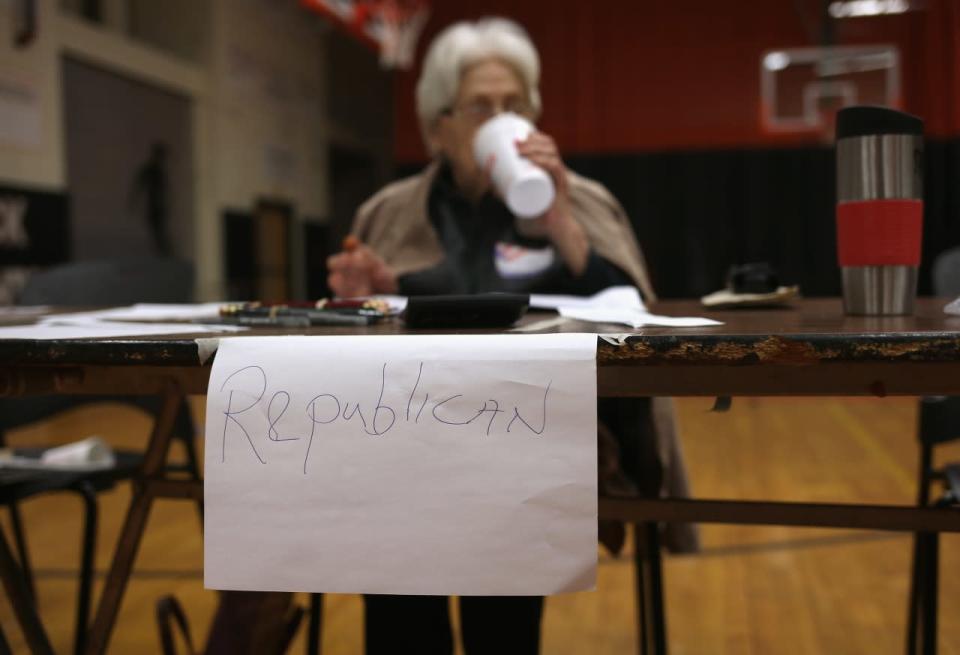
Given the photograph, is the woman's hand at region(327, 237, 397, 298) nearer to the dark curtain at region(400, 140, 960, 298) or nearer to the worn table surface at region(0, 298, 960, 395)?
the worn table surface at region(0, 298, 960, 395)

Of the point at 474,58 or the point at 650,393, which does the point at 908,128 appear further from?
the point at 474,58

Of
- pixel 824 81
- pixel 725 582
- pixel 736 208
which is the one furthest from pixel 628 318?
pixel 736 208

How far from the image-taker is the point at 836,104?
Answer: 23.3ft

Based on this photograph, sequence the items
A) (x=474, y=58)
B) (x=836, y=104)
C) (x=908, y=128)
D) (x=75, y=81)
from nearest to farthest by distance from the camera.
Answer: (x=908, y=128), (x=474, y=58), (x=75, y=81), (x=836, y=104)

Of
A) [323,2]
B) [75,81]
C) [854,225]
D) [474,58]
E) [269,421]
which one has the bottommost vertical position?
[269,421]

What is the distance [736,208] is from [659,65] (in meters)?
1.41

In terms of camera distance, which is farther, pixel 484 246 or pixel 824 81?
pixel 824 81

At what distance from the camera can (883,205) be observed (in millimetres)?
812

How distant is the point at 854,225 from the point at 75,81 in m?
5.68

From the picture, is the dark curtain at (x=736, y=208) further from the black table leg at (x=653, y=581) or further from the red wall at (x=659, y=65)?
the black table leg at (x=653, y=581)

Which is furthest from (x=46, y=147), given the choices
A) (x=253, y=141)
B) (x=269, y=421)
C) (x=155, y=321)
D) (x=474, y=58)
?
(x=269, y=421)

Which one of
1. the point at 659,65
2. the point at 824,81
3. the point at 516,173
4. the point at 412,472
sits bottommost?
the point at 412,472

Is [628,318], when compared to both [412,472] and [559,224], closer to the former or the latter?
[412,472]

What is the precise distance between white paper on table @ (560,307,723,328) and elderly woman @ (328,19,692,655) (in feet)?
0.94
